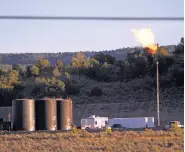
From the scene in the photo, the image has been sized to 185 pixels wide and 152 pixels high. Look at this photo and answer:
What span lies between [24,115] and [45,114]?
6.44 feet

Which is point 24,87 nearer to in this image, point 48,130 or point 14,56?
point 48,130

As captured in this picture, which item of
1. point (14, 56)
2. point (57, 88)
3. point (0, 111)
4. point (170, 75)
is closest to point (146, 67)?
point (170, 75)

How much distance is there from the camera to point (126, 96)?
8062cm

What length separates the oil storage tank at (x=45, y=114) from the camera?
53531mm

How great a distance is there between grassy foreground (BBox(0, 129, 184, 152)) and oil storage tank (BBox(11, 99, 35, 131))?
8.64 m

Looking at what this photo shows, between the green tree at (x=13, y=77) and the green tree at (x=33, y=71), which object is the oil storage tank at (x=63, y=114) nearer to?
the green tree at (x=13, y=77)

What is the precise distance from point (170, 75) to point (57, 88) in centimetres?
1579

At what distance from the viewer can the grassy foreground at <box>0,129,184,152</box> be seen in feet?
113

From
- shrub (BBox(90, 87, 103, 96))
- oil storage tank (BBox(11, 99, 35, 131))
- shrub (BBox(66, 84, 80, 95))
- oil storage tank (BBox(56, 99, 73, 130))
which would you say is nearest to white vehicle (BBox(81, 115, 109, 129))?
oil storage tank (BBox(56, 99, 73, 130))

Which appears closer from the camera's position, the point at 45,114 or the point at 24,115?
the point at 24,115

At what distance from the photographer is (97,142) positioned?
3784 centimetres

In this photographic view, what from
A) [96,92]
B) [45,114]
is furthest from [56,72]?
[45,114]

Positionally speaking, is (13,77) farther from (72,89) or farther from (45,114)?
(45,114)

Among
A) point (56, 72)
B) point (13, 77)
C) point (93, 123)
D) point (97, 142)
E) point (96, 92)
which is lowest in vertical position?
point (97, 142)
